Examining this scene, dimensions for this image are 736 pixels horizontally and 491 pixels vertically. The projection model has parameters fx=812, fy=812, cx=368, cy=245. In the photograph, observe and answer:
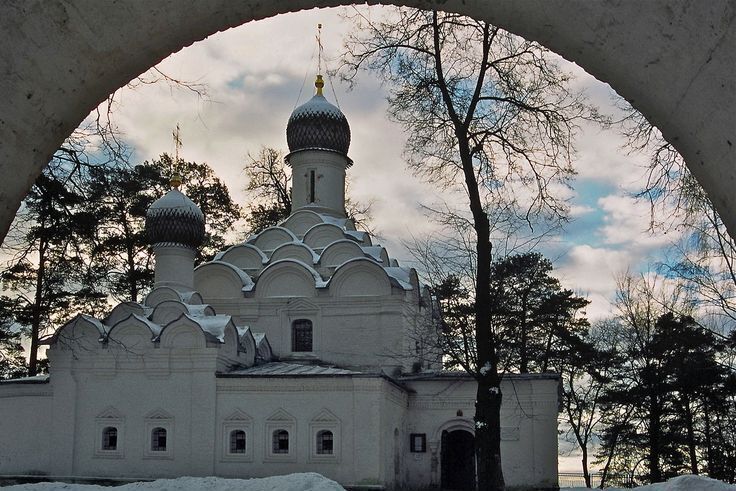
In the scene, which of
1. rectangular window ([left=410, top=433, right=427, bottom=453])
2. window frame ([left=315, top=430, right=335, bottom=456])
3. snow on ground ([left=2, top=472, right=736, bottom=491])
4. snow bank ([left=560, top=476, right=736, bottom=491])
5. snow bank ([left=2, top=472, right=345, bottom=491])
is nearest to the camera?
snow bank ([left=560, top=476, right=736, bottom=491])

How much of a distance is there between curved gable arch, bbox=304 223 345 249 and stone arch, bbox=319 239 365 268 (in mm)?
628

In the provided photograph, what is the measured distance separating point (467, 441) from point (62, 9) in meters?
19.4

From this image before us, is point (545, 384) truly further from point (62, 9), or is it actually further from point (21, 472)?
point (62, 9)

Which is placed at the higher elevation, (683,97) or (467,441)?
(683,97)

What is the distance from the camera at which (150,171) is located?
30391mm

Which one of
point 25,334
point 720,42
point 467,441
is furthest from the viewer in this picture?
point 25,334

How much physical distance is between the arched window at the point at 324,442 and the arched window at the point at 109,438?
4799mm

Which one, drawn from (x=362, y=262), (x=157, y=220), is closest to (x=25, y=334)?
(x=157, y=220)

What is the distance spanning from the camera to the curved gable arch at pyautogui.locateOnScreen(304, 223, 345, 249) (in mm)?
23109

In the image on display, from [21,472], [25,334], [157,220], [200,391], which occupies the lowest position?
[21,472]

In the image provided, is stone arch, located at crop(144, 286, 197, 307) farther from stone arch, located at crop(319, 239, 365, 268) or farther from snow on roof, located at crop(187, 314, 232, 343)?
stone arch, located at crop(319, 239, 365, 268)

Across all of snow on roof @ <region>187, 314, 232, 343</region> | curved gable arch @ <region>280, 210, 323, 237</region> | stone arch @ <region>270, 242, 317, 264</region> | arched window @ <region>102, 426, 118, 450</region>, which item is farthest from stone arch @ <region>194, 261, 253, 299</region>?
arched window @ <region>102, 426, 118, 450</region>

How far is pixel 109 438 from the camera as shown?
62.0 feet

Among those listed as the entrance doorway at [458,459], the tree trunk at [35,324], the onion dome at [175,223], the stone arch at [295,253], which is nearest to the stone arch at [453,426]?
the entrance doorway at [458,459]
